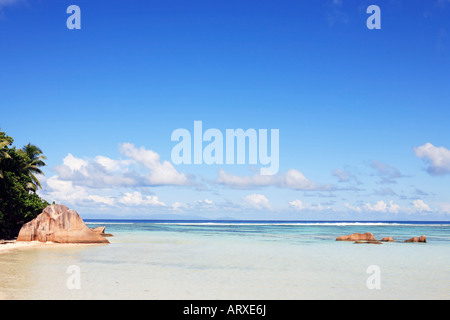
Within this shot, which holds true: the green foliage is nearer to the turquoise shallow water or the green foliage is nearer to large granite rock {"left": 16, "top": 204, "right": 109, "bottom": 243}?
large granite rock {"left": 16, "top": 204, "right": 109, "bottom": 243}

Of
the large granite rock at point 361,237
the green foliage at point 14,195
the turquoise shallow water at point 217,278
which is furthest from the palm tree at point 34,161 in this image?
the large granite rock at point 361,237

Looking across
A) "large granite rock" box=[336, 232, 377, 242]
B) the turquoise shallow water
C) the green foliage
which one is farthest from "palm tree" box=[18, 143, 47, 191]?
"large granite rock" box=[336, 232, 377, 242]

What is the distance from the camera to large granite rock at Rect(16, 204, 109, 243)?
34.2m

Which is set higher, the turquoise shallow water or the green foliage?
the green foliage

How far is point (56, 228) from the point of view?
34.6m

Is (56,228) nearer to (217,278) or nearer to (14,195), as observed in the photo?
(14,195)

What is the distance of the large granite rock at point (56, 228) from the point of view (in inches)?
1346

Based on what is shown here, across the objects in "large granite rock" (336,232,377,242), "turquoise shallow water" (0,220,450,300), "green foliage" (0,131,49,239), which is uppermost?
"green foliage" (0,131,49,239)

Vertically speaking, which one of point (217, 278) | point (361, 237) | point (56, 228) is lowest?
point (361, 237)

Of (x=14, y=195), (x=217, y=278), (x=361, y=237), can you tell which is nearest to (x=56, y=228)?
(x=14, y=195)

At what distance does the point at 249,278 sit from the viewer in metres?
17.6
